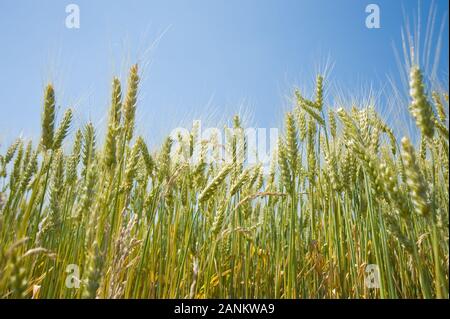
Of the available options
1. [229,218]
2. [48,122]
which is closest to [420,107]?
[229,218]

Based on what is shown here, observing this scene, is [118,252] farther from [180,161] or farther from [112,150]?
[180,161]

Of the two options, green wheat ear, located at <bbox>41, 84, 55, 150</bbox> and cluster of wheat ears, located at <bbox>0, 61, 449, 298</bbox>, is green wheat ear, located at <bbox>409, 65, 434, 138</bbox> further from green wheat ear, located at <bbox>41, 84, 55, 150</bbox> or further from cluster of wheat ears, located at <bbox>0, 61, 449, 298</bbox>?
green wheat ear, located at <bbox>41, 84, 55, 150</bbox>

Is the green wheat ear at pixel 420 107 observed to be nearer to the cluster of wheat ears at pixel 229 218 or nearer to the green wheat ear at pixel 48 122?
the cluster of wheat ears at pixel 229 218

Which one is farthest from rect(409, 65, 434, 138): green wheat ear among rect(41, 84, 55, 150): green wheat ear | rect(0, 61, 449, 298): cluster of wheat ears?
rect(41, 84, 55, 150): green wheat ear

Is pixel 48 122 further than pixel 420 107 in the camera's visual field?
Yes

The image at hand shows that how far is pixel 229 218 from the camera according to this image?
7.21ft

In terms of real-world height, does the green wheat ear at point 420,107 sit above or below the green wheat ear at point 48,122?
below

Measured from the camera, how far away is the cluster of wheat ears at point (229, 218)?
1458 millimetres

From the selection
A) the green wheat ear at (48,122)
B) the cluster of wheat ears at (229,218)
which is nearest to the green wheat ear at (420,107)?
the cluster of wheat ears at (229,218)

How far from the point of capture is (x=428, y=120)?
1.43 metres

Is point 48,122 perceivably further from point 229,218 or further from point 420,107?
point 420,107

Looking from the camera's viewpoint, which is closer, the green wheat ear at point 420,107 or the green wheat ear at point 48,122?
the green wheat ear at point 420,107
